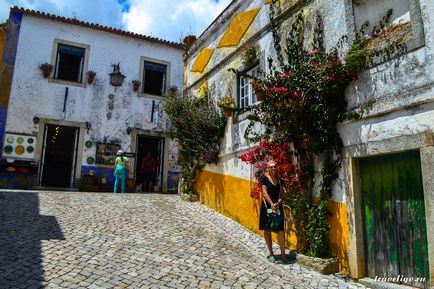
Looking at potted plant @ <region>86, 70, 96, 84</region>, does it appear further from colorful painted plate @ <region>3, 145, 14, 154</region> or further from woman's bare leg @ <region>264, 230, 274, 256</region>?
woman's bare leg @ <region>264, 230, 274, 256</region>

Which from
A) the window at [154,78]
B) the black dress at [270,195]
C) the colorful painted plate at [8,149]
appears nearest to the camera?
the black dress at [270,195]

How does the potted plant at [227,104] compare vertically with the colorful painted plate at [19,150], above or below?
above

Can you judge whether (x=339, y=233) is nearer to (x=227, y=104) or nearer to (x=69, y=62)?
(x=227, y=104)

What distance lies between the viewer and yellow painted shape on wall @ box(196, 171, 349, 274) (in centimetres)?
529

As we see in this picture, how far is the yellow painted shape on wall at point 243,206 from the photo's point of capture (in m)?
5.29

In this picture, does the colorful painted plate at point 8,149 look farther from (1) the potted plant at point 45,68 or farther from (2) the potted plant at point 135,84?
(2) the potted plant at point 135,84

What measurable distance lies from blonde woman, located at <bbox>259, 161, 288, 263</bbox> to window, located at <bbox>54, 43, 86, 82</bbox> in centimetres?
1100

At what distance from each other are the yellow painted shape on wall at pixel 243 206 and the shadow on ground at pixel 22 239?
3.79m

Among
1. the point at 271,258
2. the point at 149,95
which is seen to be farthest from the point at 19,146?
the point at 271,258

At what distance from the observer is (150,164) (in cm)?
1430

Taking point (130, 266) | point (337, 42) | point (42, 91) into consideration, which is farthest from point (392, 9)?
point (42, 91)

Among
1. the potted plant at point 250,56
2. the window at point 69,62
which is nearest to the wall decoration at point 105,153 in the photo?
the window at point 69,62

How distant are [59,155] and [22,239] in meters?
9.92

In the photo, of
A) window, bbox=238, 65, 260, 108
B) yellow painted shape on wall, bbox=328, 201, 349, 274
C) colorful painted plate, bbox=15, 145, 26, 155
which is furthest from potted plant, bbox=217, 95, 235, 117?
colorful painted plate, bbox=15, 145, 26, 155
